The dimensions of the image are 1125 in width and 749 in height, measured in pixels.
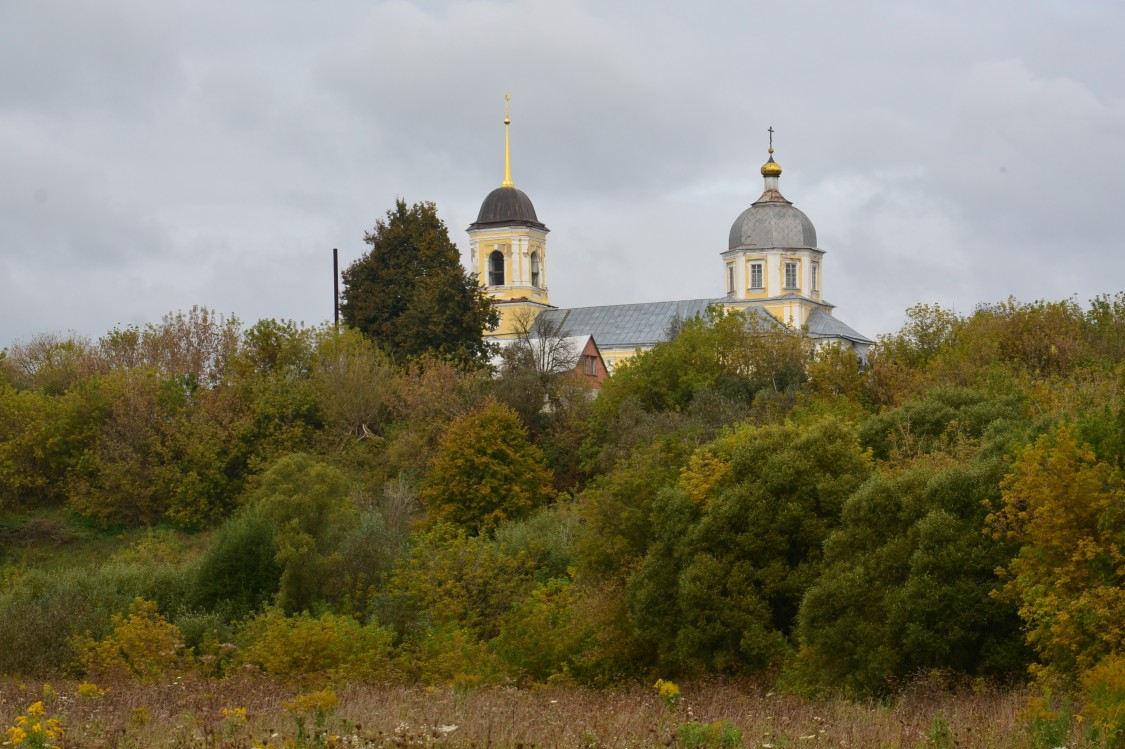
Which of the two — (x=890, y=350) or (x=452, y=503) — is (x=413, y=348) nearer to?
(x=452, y=503)

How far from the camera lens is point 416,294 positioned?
53969 millimetres

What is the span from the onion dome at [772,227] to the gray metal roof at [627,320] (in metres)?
4.14

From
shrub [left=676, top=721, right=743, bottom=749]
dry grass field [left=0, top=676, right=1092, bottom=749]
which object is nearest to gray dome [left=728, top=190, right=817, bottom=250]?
dry grass field [left=0, top=676, right=1092, bottom=749]

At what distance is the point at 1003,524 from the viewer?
22828 millimetres

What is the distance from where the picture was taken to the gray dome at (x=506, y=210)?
90875 millimetres

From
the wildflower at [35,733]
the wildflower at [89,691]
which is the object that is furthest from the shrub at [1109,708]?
the wildflower at [89,691]

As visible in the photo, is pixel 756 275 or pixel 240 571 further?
pixel 756 275

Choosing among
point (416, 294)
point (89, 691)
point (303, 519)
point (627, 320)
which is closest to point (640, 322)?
point (627, 320)

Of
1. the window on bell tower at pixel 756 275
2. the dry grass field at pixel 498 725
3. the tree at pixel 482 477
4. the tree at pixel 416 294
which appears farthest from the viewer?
the window on bell tower at pixel 756 275

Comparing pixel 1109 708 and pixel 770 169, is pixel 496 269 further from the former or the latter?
pixel 1109 708

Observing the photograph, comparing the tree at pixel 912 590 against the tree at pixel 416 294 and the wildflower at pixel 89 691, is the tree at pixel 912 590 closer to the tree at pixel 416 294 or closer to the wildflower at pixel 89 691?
the wildflower at pixel 89 691

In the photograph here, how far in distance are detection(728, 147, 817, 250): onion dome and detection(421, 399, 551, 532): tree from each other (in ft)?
152

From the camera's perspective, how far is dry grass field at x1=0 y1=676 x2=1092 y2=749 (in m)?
11.6

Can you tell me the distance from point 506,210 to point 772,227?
15.6 m
